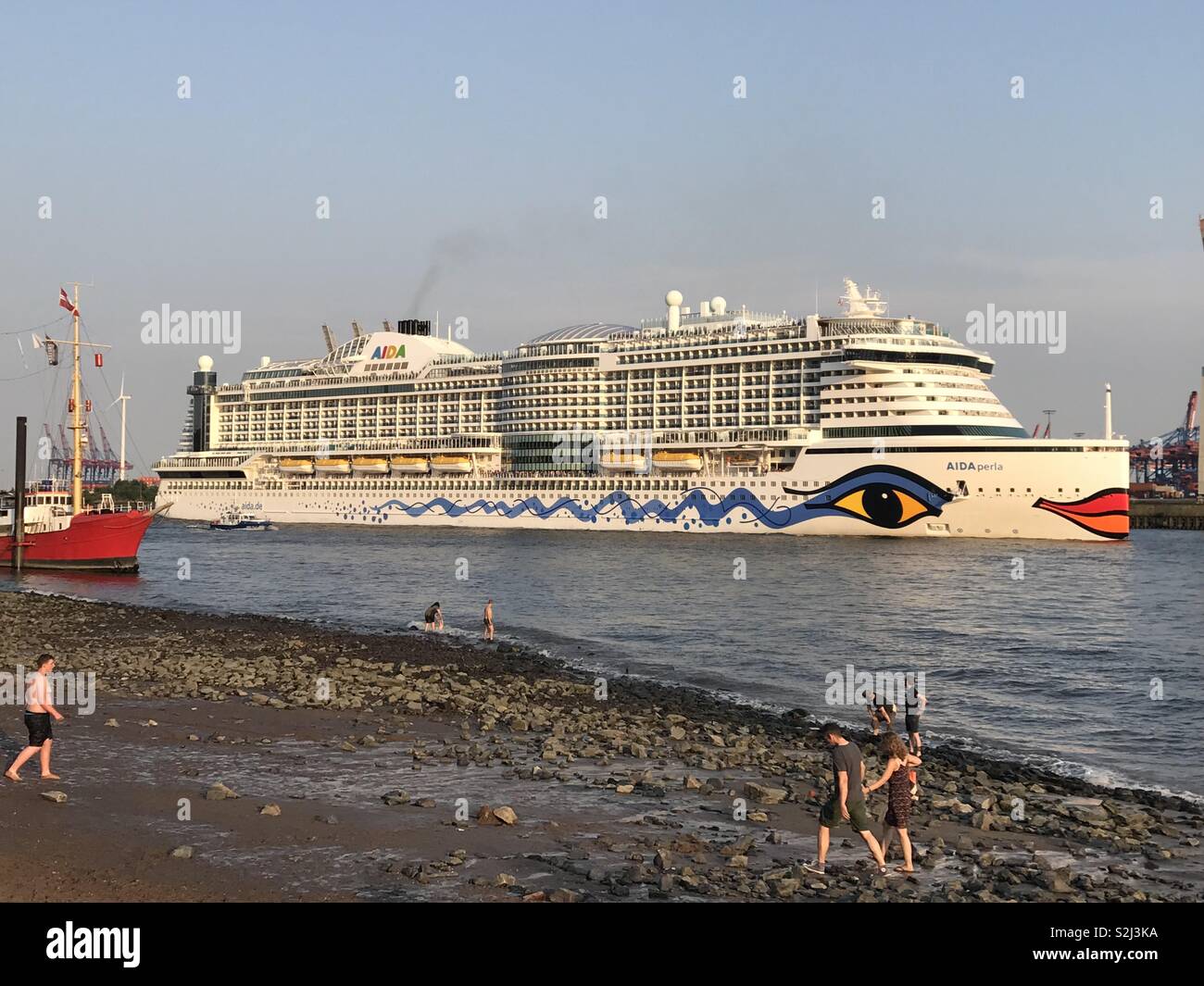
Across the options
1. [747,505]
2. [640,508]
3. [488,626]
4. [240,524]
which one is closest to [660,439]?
[640,508]

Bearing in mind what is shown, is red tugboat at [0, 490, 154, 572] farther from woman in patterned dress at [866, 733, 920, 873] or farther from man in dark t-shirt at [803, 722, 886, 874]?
woman in patterned dress at [866, 733, 920, 873]

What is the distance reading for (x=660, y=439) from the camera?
9262cm

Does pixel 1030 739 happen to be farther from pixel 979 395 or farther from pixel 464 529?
pixel 464 529

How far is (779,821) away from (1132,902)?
4268mm

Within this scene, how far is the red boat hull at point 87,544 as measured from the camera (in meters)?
54.7

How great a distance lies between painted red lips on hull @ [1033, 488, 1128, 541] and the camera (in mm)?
72562

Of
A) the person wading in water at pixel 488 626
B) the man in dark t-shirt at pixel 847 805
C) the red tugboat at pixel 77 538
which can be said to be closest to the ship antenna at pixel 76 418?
the red tugboat at pixel 77 538

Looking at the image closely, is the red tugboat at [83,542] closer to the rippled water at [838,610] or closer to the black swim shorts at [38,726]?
the rippled water at [838,610]

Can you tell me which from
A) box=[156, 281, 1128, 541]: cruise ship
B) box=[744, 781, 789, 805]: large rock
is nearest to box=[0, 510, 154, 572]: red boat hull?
box=[156, 281, 1128, 541]: cruise ship

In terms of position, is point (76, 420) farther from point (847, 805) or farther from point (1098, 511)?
point (1098, 511)

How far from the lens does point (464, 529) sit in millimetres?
101688

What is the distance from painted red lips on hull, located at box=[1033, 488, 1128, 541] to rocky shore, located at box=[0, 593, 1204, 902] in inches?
2202

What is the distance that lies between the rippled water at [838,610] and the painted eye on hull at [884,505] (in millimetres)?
1541
